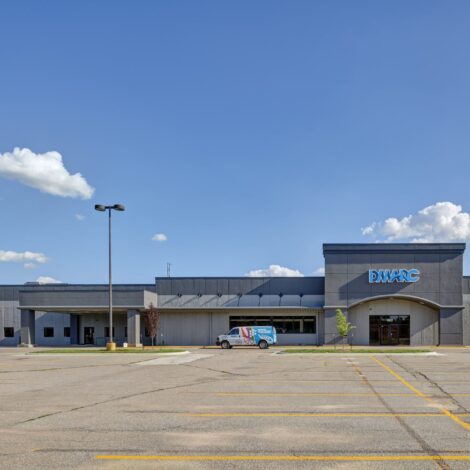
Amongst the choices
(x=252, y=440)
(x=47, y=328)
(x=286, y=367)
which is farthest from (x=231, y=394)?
(x=47, y=328)

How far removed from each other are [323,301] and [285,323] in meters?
4.21

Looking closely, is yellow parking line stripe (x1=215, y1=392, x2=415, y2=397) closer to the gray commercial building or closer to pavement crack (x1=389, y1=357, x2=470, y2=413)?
pavement crack (x1=389, y1=357, x2=470, y2=413)

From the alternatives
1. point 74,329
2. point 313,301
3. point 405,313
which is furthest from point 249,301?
point 74,329

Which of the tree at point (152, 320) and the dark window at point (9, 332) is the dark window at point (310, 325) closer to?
the tree at point (152, 320)

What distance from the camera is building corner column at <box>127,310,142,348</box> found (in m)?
47.4

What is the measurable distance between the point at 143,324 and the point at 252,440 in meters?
45.6

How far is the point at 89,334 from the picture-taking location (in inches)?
2189

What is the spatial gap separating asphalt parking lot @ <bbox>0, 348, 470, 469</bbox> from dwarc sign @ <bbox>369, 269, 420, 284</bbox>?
29723 mm

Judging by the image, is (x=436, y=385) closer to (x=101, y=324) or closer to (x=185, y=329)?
(x=185, y=329)

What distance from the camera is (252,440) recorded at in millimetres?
8820

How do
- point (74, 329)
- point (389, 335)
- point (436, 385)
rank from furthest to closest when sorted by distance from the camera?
1. point (74, 329)
2. point (389, 335)
3. point (436, 385)

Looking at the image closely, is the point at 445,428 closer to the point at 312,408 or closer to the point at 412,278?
the point at 312,408

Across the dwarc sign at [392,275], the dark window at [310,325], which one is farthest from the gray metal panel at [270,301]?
the dwarc sign at [392,275]

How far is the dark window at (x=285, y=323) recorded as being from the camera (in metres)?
50.8
